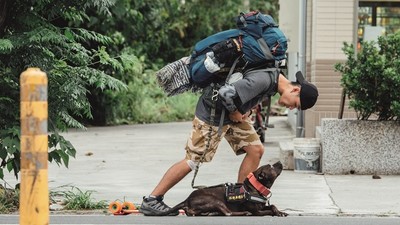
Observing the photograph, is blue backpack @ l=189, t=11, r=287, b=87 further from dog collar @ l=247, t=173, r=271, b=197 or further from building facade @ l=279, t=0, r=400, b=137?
building facade @ l=279, t=0, r=400, b=137

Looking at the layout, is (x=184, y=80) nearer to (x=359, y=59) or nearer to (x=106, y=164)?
(x=359, y=59)

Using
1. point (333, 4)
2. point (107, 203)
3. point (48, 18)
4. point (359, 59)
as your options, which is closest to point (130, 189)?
point (107, 203)

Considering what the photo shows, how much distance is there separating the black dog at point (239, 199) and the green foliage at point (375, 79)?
3.44 metres

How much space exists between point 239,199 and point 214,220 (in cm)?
31

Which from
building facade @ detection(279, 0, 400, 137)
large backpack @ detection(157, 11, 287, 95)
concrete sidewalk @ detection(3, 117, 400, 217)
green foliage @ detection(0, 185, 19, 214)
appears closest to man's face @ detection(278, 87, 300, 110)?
large backpack @ detection(157, 11, 287, 95)

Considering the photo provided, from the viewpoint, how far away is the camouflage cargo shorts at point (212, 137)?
895 cm

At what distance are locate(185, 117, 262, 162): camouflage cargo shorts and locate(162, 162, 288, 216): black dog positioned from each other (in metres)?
0.34

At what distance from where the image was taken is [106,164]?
46.8ft

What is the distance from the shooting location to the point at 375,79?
11992mm

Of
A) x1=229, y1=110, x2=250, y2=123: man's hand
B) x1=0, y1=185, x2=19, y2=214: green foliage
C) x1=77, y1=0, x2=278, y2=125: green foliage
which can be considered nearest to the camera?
x1=229, y1=110, x2=250, y2=123: man's hand

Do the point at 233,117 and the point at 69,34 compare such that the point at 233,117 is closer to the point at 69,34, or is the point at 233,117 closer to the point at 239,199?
the point at 239,199

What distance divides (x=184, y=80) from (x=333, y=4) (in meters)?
6.33

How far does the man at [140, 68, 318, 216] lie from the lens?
8.62 metres

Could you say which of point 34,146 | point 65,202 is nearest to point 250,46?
point 65,202
